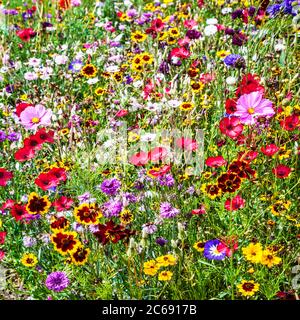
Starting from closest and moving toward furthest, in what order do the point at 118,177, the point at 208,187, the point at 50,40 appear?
1. the point at 208,187
2. the point at 118,177
3. the point at 50,40

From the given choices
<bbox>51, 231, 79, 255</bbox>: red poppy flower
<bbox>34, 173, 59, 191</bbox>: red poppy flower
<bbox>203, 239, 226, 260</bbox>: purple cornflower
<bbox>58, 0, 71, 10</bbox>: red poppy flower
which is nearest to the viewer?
<bbox>51, 231, 79, 255</bbox>: red poppy flower

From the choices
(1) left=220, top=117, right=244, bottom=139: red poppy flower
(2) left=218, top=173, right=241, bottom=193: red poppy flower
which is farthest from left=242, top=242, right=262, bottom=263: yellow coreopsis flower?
(1) left=220, top=117, right=244, bottom=139: red poppy flower

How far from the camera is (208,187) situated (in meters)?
1.73

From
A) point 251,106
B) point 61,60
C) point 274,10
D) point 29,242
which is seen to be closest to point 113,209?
point 29,242

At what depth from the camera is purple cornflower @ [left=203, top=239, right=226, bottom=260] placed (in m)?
1.54

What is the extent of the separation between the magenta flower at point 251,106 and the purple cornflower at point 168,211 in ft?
1.33

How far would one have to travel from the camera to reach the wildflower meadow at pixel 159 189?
61.9 inches

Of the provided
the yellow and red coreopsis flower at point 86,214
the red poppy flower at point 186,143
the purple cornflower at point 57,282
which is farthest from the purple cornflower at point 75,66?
the purple cornflower at point 57,282

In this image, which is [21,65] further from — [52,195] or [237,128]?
[237,128]

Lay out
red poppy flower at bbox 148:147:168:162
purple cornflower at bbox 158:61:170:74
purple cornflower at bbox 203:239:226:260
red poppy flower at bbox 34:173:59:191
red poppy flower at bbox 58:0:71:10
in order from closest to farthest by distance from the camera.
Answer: purple cornflower at bbox 203:239:226:260 < red poppy flower at bbox 34:173:59:191 < red poppy flower at bbox 148:147:168:162 < purple cornflower at bbox 158:61:170:74 < red poppy flower at bbox 58:0:71:10

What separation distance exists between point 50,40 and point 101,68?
430mm

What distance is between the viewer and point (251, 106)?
5.98 feet

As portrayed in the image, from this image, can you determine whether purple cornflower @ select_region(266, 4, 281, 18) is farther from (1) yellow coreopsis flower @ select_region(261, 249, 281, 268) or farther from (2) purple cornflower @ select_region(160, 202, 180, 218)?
(1) yellow coreopsis flower @ select_region(261, 249, 281, 268)
